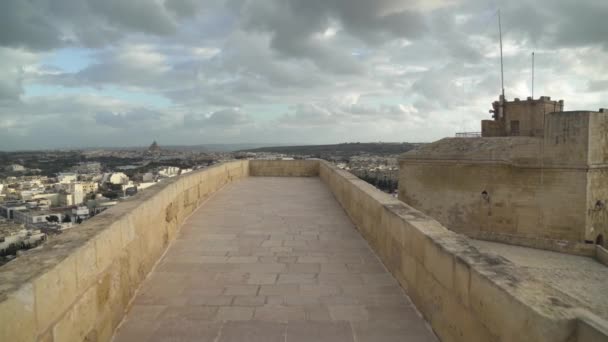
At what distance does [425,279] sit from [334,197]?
18.8 ft

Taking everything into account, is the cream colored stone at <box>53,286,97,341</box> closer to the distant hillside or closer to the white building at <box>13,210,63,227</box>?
the white building at <box>13,210,63,227</box>

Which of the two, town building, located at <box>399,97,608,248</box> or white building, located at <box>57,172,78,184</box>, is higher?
town building, located at <box>399,97,608,248</box>

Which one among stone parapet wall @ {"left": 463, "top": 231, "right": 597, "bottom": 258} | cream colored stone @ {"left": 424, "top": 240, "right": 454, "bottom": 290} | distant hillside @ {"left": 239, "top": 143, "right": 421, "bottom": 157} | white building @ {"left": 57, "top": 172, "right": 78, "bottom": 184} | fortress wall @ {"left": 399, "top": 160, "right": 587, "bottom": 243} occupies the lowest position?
stone parapet wall @ {"left": 463, "top": 231, "right": 597, "bottom": 258}

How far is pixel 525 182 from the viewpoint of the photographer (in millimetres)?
16906

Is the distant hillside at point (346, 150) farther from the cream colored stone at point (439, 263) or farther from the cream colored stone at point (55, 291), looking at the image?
the cream colored stone at point (55, 291)

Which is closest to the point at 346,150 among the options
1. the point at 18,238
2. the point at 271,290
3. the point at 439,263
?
the point at 18,238

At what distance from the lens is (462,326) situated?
2.26 meters

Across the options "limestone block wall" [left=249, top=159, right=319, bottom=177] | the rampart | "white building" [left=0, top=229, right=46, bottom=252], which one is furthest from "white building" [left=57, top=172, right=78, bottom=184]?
the rampart

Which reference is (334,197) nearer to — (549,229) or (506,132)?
(549,229)

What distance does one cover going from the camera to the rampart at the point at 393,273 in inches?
65.3

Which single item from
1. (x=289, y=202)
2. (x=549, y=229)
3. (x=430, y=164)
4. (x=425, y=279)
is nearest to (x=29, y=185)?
(x=430, y=164)

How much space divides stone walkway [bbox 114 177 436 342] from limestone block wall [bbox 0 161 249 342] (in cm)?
22

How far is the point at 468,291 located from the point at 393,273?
65.6 inches

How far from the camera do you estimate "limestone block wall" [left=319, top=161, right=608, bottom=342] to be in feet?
5.07
